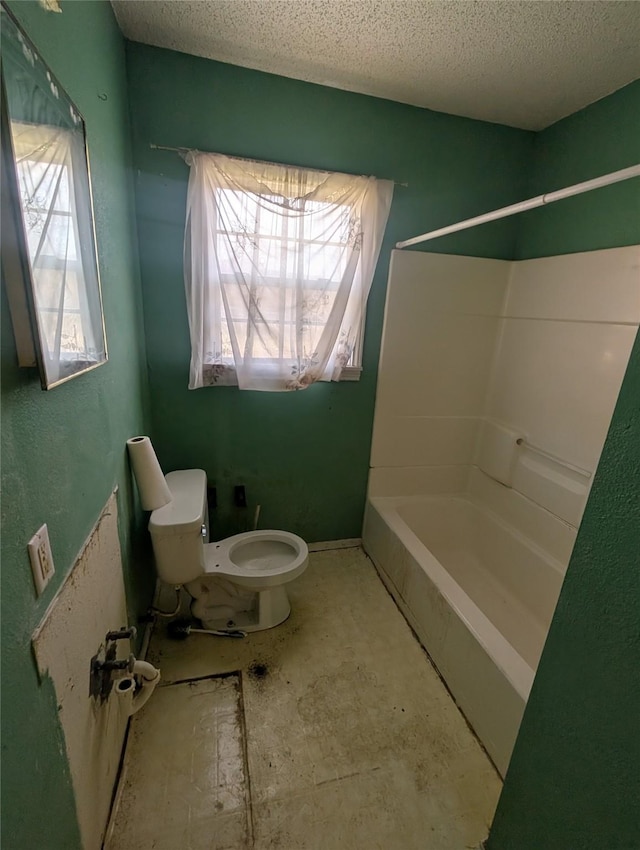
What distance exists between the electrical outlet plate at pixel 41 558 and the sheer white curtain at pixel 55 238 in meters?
0.30

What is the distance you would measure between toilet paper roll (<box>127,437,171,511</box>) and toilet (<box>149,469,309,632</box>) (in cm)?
4

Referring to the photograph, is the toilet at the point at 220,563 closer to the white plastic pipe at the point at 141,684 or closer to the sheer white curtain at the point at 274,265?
the white plastic pipe at the point at 141,684

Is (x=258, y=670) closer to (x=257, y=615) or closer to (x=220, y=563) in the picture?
(x=257, y=615)

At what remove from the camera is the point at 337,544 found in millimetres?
2436

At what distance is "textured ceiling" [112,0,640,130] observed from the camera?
4.21 feet

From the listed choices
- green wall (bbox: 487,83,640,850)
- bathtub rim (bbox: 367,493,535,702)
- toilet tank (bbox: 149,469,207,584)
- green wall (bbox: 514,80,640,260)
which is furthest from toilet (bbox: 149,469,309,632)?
green wall (bbox: 514,80,640,260)

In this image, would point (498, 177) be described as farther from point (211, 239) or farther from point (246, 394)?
point (246, 394)

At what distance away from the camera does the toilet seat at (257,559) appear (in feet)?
5.44

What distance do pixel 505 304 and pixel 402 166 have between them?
963 mm

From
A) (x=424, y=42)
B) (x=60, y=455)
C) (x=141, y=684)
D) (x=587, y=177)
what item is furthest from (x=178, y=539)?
(x=587, y=177)

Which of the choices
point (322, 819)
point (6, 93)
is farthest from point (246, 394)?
point (322, 819)

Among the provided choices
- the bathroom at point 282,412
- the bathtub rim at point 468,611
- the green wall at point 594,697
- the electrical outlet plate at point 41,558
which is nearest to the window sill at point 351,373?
the bathroom at point 282,412

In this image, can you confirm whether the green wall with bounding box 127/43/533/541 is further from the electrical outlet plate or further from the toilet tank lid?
the electrical outlet plate

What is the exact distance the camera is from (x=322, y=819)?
1.14m
